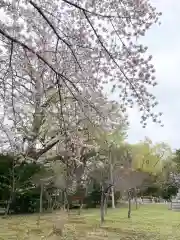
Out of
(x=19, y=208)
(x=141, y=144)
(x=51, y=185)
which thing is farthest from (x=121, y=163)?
(x=141, y=144)

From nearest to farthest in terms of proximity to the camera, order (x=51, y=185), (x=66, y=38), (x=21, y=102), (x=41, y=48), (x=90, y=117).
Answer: (x=66, y=38) < (x=90, y=117) < (x=41, y=48) < (x=21, y=102) < (x=51, y=185)

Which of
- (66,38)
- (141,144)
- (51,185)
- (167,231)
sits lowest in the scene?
(167,231)

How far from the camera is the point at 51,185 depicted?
15.4 metres

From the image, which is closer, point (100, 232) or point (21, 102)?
point (21, 102)

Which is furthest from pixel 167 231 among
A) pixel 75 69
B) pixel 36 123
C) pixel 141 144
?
pixel 141 144

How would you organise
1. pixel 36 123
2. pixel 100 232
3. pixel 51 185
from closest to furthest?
pixel 100 232
pixel 36 123
pixel 51 185

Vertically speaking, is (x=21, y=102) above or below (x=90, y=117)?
above

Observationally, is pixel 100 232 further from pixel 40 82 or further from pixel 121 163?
pixel 121 163

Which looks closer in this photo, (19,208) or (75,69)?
(75,69)

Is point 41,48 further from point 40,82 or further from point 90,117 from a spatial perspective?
point 90,117

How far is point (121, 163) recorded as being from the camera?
18.3 m

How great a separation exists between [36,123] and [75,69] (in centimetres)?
545

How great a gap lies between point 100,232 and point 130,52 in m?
6.32

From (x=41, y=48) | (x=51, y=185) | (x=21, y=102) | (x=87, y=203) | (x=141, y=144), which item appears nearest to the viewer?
(x=41, y=48)
